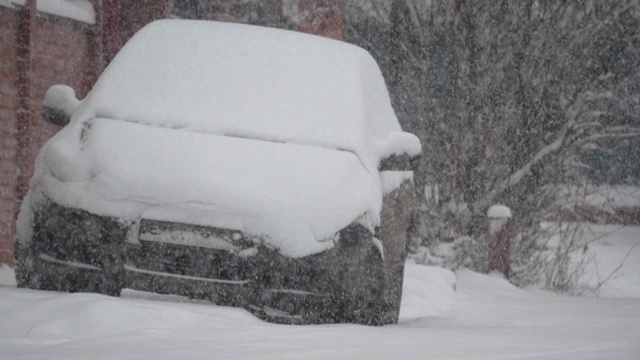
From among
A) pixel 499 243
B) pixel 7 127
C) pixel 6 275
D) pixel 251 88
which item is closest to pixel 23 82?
pixel 7 127

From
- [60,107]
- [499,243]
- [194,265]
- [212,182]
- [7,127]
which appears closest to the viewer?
[194,265]

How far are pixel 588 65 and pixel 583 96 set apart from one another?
0.33 meters

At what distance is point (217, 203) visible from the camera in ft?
15.5

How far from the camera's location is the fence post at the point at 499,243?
9.47 m

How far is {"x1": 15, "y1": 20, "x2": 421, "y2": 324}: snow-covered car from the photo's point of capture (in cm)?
471

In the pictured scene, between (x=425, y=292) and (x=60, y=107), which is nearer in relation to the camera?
(x=60, y=107)

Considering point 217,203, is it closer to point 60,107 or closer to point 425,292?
point 60,107

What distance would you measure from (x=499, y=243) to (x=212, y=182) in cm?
523

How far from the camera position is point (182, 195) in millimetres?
4746

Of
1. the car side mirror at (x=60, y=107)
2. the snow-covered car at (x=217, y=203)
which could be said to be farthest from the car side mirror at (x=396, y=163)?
the car side mirror at (x=60, y=107)

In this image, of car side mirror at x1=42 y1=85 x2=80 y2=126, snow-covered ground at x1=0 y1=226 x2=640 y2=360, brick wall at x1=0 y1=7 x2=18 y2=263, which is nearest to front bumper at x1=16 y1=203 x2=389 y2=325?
snow-covered ground at x1=0 y1=226 x2=640 y2=360

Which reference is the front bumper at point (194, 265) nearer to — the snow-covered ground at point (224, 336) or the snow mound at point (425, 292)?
the snow-covered ground at point (224, 336)

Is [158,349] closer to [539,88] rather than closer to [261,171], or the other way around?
[261,171]

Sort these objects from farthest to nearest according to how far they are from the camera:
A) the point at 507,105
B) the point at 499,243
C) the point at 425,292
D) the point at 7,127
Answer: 1. the point at 507,105
2. the point at 499,243
3. the point at 7,127
4. the point at 425,292
